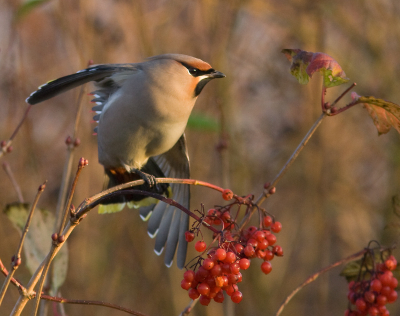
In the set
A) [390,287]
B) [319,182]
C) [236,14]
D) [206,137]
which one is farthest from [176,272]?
[390,287]

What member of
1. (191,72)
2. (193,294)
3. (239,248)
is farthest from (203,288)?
(191,72)

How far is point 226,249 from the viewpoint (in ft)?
5.00

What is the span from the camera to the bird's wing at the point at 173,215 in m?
2.68

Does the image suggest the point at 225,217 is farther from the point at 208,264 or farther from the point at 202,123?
the point at 202,123

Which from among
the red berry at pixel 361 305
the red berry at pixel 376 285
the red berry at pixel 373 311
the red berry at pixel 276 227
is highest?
the red berry at pixel 276 227

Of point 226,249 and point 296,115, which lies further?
point 296,115

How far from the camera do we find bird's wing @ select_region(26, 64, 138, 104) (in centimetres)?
210

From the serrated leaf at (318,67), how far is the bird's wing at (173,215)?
1.25 m

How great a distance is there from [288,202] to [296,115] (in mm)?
964

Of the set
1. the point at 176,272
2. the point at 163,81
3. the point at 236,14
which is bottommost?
the point at 176,272

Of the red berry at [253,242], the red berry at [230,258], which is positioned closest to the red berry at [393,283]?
the red berry at [253,242]

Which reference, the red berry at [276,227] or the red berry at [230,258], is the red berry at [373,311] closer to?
the red berry at [276,227]

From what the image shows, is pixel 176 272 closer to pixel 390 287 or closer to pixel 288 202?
pixel 288 202

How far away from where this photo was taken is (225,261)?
4.75ft
